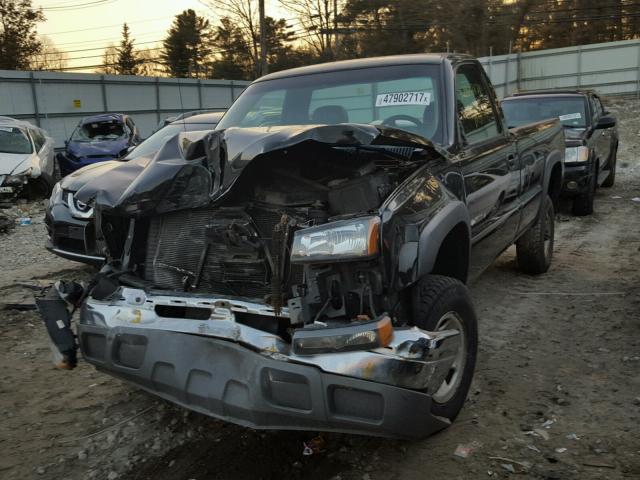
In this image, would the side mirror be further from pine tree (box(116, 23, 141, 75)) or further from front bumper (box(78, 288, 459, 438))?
pine tree (box(116, 23, 141, 75))

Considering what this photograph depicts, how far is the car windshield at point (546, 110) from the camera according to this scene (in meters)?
9.70

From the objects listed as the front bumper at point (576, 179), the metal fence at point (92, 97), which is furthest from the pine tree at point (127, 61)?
the front bumper at point (576, 179)

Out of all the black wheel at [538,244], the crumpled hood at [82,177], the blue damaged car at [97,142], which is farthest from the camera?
the blue damaged car at [97,142]

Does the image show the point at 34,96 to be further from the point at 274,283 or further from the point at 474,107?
the point at 274,283

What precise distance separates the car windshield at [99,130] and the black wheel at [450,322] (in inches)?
508

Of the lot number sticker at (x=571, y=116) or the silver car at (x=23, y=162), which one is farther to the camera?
the silver car at (x=23, y=162)

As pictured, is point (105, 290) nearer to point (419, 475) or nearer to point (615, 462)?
point (419, 475)

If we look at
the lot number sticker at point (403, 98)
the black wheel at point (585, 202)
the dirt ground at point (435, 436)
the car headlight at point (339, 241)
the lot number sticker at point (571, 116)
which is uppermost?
the lot number sticker at point (403, 98)

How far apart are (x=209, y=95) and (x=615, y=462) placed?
84.4 ft

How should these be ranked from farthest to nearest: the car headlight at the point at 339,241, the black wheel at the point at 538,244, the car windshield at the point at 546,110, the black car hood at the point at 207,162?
the car windshield at the point at 546,110, the black wheel at the point at 538,244, the black car hood at the point at 207,162, the car headlight at the point at 339,241

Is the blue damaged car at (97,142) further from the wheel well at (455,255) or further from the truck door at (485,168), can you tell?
the wheel well at (455,255)

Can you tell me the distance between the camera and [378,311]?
8.43 ft

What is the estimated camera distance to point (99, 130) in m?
14.6

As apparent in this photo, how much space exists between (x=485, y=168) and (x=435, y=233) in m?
1.32
